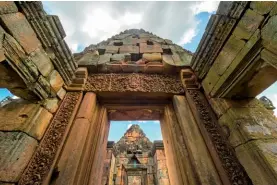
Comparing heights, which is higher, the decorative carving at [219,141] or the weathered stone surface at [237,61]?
the weathered stone surface at [237,61]

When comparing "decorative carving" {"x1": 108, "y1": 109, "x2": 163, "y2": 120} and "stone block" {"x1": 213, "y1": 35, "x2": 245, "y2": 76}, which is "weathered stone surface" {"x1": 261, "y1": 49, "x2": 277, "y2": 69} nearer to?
"stone block" {"x1": 213, "y1": 35, "x2": 245, "y2": 76}

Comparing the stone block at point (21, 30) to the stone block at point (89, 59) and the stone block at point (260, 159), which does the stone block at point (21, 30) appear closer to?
the stone block at point (89, 59)

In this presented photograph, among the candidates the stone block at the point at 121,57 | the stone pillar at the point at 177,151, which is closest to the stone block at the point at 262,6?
the stone pillar at the point at 177,151

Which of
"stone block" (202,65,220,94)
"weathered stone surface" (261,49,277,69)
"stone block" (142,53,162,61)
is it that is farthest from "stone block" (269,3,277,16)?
"stone block" (142,53,162,61)

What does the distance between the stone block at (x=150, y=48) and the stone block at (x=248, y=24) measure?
213 centimetres

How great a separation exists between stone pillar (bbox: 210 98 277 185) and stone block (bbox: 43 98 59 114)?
8.39 ft

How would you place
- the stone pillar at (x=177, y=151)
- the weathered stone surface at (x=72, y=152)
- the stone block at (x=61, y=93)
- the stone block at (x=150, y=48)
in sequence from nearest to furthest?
the weathered stone surface at (x=72, y=152), the stone pillar at (x=177, y=151), the stone block at (x=61, y=93), the stone block at (x=150, y=48)

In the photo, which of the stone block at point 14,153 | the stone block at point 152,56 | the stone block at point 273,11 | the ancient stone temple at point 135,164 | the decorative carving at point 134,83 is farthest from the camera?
the ancient stone temple at point 135,164

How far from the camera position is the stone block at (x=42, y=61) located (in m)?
2.06

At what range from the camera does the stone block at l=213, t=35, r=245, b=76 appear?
2.03 meters

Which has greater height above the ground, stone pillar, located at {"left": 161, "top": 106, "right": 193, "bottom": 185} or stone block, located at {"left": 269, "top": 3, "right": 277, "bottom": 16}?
stone block, located at {"left": 269, "top": 3, "right": 277, "bottom": 16}

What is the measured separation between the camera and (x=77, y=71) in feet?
10.3

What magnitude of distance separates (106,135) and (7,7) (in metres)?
2.44

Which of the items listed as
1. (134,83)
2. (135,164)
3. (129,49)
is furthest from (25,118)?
(135,164)
